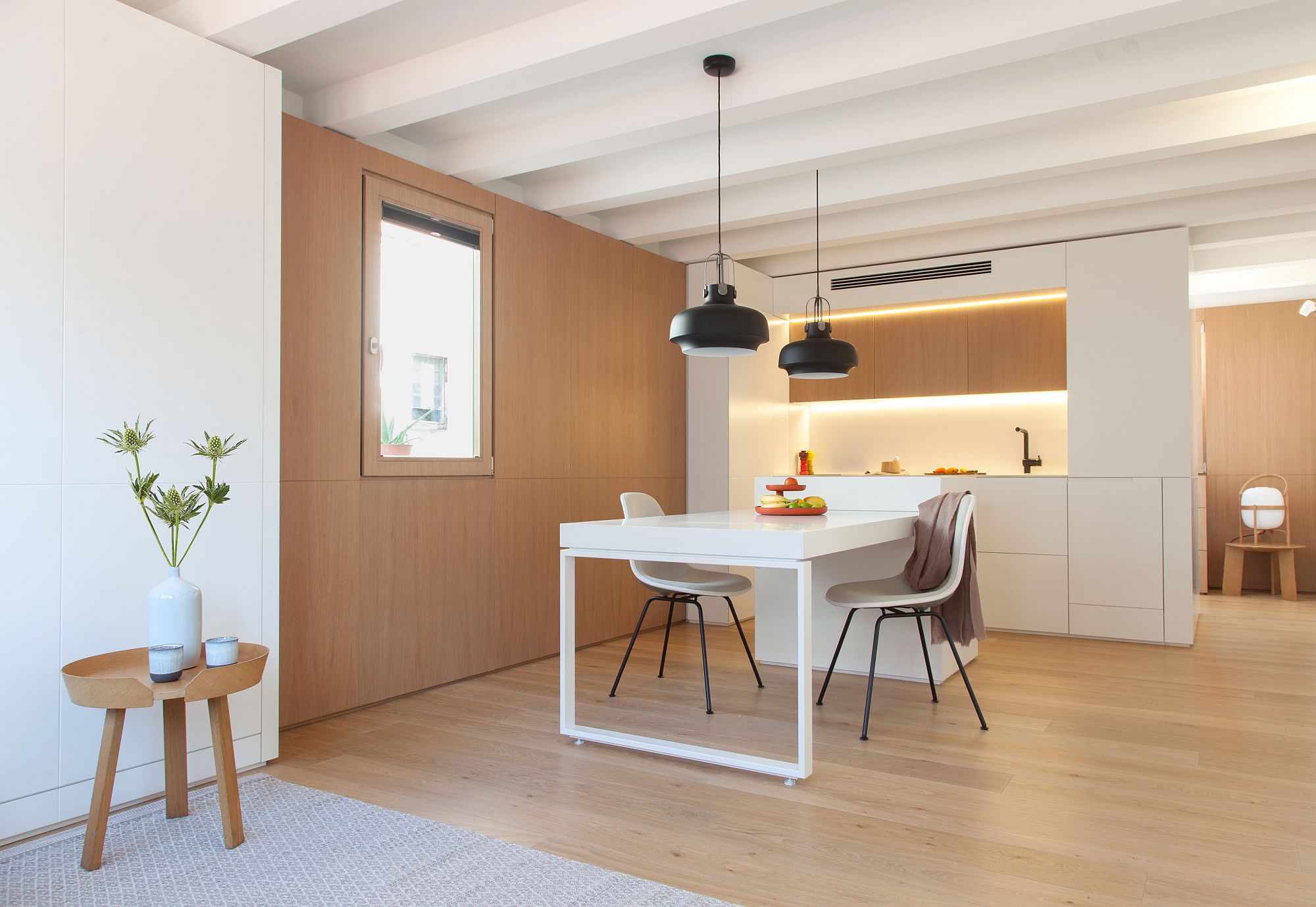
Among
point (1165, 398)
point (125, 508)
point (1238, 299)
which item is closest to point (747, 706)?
point (125, 508)

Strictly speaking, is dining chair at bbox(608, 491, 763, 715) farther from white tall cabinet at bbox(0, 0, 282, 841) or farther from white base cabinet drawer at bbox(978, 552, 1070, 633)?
white base cabinet drawer at bbox(978, 552, 1070, 633)

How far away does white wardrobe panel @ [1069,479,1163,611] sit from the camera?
5348mm

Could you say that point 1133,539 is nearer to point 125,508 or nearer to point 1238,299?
point 1238,299

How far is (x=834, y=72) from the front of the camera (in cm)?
356

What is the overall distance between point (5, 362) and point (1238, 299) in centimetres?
898

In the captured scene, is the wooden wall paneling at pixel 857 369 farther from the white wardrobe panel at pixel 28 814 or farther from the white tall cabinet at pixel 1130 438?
the white wardrobe panel at pixel 28 814

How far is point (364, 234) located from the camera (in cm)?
395

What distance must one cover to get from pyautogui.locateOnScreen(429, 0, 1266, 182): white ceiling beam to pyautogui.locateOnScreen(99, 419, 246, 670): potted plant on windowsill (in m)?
2.26

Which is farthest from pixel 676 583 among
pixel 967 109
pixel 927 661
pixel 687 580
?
pixel 967 109

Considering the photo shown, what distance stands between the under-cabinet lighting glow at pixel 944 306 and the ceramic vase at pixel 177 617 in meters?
4.92

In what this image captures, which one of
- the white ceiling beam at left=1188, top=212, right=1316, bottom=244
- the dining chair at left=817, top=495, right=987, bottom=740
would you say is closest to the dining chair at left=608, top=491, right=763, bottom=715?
the dining chair at left=817, top=495, right=987, bottom=740

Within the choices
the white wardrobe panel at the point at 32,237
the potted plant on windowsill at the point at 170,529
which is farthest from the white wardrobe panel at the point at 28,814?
the white wardrobe panel at the point at 32,237

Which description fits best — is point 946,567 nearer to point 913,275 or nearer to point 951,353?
point 951,353

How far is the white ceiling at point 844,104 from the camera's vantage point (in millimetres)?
3209
